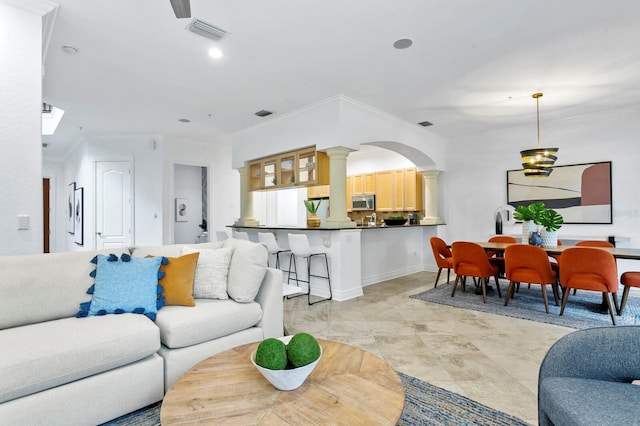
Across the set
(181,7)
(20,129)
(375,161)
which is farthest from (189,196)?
(181,7)

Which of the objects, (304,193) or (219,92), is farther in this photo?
(304,193)

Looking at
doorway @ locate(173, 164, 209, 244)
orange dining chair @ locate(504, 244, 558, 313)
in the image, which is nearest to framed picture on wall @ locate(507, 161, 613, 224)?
orange dining chair @ locate(504, 244, 558, 313)

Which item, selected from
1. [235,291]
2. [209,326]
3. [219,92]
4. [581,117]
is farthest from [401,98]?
[209,326]

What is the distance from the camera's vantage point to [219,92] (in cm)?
444

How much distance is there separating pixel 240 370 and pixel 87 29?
3.27 meters

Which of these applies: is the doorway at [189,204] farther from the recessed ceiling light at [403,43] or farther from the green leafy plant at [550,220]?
the green leafy plant at [550,220]

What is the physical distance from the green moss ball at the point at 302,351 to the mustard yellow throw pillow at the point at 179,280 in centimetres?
130

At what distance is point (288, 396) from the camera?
1284 mm

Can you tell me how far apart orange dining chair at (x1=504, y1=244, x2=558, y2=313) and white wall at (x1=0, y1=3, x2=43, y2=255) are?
4707mm

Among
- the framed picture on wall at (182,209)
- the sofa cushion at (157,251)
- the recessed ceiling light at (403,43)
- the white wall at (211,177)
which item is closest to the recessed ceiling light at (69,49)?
the sofa cushion at (157,251)

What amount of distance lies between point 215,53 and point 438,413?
11.7 feet

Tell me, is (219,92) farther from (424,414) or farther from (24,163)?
(424,414)

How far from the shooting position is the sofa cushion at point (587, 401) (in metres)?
1.10

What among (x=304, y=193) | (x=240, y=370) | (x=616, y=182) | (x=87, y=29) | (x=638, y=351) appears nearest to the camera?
(x=638, y=351)
